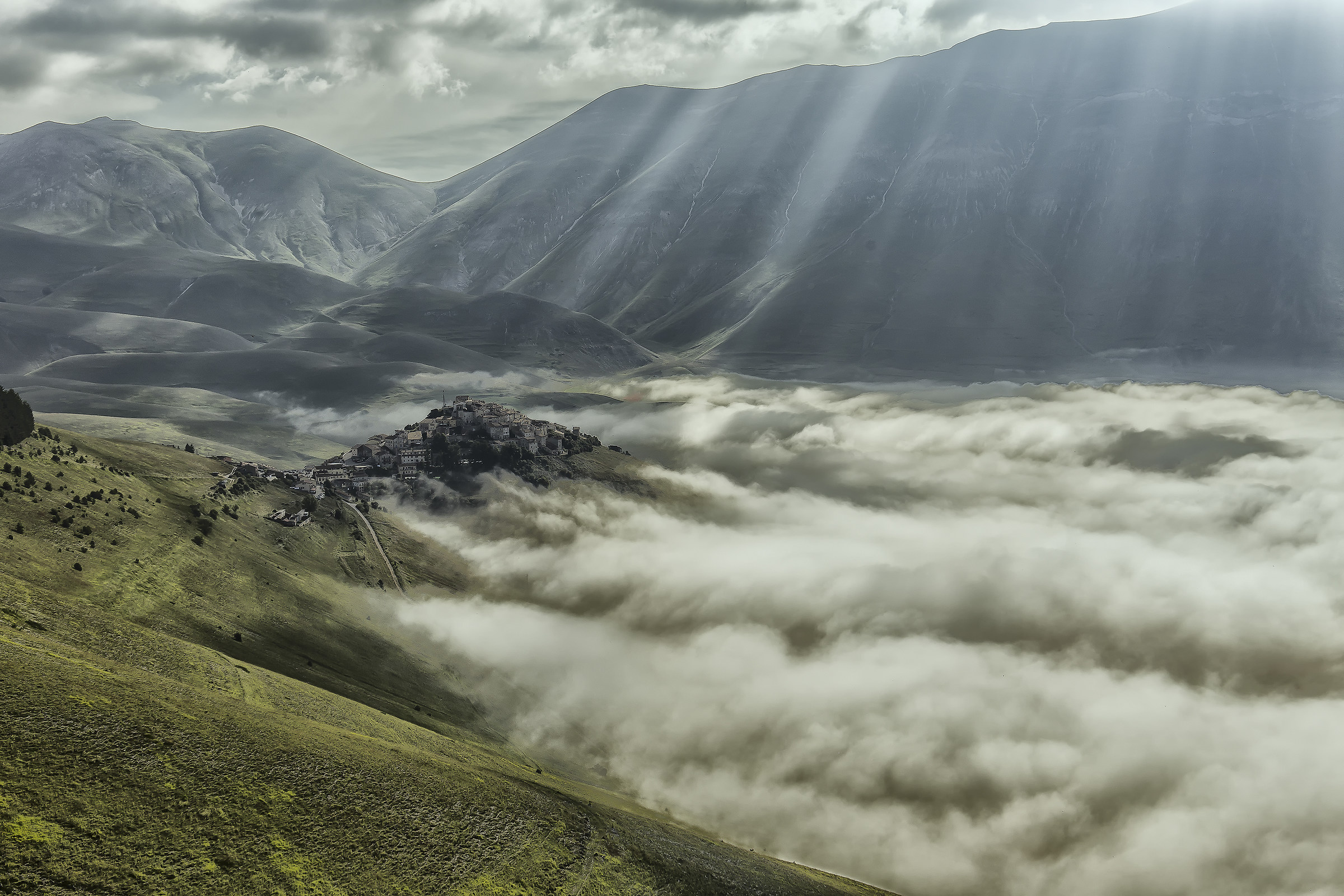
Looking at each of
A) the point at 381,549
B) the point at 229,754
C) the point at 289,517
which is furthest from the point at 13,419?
the point at 229,754

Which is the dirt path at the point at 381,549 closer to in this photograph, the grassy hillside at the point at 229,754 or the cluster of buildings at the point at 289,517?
the cluster of buildings at the point at 289,517

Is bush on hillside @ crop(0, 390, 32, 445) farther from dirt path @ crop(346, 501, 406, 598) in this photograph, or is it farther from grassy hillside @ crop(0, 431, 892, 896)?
dirt path @ crop(346, 501, 406, 598)

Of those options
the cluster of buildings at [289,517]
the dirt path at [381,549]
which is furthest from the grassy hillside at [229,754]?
the dirt path at [381,549]

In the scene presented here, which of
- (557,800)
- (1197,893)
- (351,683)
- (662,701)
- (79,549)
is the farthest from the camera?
(662,701)

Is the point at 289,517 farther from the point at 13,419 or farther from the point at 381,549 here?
the point at 13,419

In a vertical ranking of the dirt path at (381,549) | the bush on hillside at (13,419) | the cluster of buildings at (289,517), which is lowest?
the dirt path at (381,549)

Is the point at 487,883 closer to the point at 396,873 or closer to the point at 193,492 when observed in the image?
the point at 396,873

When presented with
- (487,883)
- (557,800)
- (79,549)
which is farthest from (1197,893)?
(79,549)
